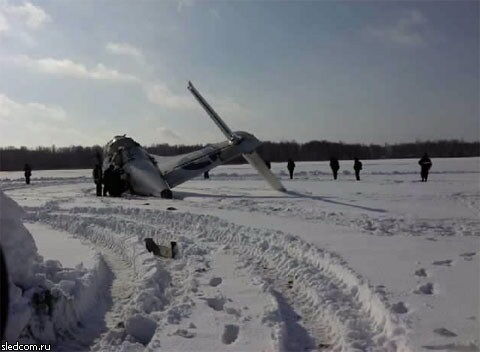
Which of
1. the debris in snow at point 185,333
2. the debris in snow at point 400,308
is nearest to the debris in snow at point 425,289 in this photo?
the debris in snow at point 400,308

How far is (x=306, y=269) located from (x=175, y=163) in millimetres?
16794

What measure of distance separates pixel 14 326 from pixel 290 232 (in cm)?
730

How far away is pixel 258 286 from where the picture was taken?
21.9ft

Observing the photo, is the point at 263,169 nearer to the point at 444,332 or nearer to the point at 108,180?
the point at 108,180

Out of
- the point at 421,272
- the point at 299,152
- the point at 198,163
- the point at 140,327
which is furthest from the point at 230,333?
the point at 299,152

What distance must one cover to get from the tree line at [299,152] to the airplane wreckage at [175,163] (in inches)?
3108

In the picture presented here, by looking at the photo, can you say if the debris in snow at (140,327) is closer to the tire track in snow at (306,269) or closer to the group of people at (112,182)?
the tire track in snow at (306,269)

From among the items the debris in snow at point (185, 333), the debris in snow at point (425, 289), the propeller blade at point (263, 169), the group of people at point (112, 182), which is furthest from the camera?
the propeller blade at point (263, 169)

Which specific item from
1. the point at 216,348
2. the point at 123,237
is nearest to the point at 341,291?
the point at 216,348

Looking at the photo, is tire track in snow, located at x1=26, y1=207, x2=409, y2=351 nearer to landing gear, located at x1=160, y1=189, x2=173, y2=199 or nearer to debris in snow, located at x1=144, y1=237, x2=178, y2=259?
debris in snow, located at x1=144, y1=237, x2=178, y2=259

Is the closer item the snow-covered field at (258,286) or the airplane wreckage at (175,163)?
the snow-covered field at (258,286)

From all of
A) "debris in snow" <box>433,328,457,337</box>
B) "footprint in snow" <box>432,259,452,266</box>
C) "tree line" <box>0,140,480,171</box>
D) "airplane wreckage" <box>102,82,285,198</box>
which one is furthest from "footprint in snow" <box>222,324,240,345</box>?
"tree line" <box>0,140,480,171</box>

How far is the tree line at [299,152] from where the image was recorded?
103688 mm

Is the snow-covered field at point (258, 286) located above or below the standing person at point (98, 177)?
below
